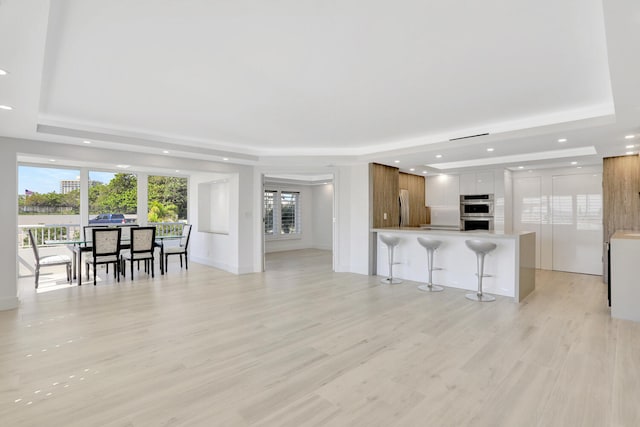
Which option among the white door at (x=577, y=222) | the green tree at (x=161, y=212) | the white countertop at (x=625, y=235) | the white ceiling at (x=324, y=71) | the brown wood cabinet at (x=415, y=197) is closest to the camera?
the white ceiling at (x=324, y=71)

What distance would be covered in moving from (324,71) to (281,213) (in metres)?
8.12

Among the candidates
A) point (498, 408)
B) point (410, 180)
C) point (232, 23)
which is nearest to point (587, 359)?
point (498, 408)

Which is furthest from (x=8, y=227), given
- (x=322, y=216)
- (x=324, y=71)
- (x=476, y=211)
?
(x=476, y=211)

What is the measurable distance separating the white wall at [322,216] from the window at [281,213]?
66cm

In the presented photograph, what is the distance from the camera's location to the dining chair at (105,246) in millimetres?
5783

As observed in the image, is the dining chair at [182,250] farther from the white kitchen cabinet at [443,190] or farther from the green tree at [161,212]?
the white kitchen cabinet at [443,190]

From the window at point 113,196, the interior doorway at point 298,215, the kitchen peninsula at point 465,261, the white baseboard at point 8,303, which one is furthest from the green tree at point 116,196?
the kitchen peninsula at point 465,261

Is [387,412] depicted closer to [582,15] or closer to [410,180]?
[582,15]

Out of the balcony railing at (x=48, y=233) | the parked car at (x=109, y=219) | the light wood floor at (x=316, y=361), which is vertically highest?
the parked car at (x=109, y=219)

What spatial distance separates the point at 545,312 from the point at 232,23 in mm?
4703

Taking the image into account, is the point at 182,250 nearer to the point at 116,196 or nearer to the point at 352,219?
the point at 116,196

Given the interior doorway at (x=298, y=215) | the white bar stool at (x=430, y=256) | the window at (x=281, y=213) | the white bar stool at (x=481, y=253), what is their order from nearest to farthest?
the white bar stool at (x=481, y=253) < the white bar stool at (x=430, y=256) < the interior doorway at (x=298, y=215) < the window at (x=281, y=213)

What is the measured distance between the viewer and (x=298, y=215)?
11258 mm

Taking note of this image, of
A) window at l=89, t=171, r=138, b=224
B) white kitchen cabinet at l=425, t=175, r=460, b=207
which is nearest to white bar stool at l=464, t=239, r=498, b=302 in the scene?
white kitchen cabinet at l=425, t=175, r=460, b=207
